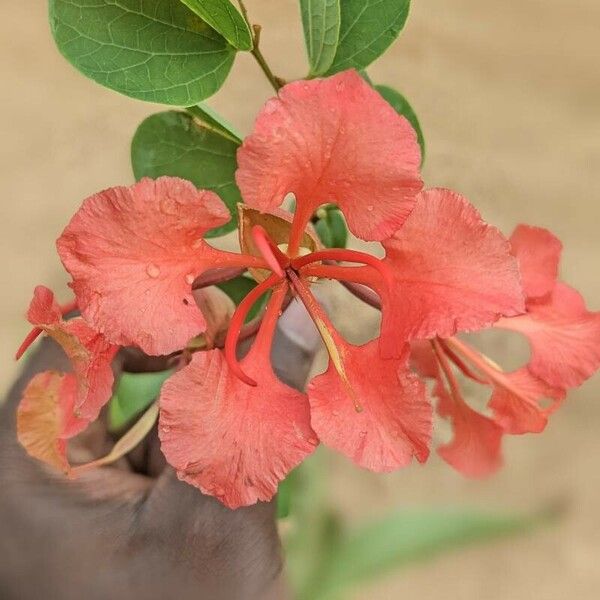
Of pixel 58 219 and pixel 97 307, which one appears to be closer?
pixel 97 307

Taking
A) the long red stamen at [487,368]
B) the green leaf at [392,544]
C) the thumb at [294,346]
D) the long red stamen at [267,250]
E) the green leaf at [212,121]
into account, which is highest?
the green leaf at [212,121]

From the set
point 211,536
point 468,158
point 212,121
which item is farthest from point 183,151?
point 468,158

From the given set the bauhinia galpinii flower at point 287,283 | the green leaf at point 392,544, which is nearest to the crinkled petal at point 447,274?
the bauhinia galpinii flower at point 287,283

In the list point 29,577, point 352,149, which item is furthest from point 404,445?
point 29,577

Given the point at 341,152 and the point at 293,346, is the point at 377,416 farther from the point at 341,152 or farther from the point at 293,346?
the point at 293,346

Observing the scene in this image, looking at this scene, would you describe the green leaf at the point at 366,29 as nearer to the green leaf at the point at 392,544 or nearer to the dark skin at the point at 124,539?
the dark skin at the point at 124,539

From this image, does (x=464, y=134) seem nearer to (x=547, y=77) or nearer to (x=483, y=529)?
(x=547, y=77)
